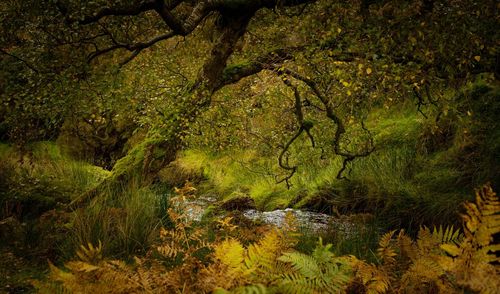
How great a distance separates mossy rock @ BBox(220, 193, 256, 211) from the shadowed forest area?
0.05m

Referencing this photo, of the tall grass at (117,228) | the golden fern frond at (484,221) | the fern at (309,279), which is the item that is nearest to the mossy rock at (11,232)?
the tall grass at (117,228)

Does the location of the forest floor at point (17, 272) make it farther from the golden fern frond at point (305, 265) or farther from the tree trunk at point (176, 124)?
the golden fern frond at point (305, 265)

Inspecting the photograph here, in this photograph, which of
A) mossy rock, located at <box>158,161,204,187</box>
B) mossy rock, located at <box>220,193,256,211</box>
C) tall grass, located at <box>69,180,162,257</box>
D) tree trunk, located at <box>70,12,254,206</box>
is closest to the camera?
tall grass, located at <box>69,180,162,257</box>

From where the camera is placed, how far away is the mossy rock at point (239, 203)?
10.6 meters

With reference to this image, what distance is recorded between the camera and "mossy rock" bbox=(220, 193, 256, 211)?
10.6 m

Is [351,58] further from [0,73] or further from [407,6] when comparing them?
[0,73]

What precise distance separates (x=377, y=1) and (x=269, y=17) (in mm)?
3970

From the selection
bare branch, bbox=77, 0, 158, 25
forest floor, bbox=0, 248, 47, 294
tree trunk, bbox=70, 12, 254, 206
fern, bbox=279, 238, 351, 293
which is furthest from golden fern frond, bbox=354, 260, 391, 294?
tree trunk, bbox=70, 12, 254, 206

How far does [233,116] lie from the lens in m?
7.90

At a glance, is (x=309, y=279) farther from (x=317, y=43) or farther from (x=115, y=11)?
(x=115, y=11)

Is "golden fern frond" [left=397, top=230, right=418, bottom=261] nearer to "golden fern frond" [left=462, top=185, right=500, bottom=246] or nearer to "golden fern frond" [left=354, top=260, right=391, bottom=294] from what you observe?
"golden fern frond" [left=354, top=260, right=391, bottom=294]

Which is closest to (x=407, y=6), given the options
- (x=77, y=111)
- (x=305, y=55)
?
(x=305, y=55)

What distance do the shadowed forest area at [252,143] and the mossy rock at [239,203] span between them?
50 millimetres

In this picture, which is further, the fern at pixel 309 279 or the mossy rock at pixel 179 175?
the mossy rock at pixel 179 175
